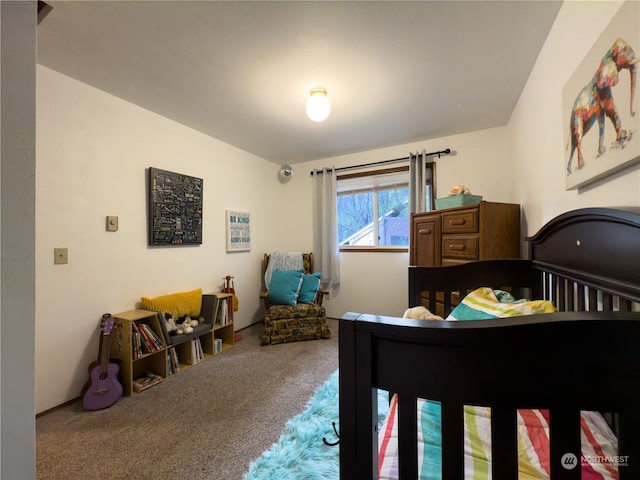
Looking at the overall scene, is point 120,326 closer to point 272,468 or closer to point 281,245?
point 272,468

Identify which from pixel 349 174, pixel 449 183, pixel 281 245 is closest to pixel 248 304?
pixel 281 245

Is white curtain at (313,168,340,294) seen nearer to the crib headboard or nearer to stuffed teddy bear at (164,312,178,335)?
stuffed teddy bear at (164,312,178,335)

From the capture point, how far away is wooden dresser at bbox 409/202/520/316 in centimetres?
198

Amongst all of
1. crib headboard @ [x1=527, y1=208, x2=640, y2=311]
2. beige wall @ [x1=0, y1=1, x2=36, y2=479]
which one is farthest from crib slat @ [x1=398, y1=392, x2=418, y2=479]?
beige wall @ [x1=0, y1=1, x2=36, y2=479]

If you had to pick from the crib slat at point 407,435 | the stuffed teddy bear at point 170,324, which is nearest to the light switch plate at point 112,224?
the stuffed teddy bear at point 170,324

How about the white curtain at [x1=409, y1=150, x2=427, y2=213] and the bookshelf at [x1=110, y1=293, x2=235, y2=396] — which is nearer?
the bookshelf at [x1=110, y1=293, x2=235, y2=396]

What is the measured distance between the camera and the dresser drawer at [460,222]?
6.59 feet

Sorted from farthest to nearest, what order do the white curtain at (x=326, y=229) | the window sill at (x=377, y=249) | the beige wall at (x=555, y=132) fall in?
the white curtain at (x=326, y=229) < the window sill at (x=377, y=249) < the beige wall at (x=555, y=132)

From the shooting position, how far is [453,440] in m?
0.45

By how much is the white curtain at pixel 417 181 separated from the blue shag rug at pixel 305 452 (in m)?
2.10

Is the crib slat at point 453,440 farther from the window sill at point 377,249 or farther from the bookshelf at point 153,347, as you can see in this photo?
the window sill at point 377,249

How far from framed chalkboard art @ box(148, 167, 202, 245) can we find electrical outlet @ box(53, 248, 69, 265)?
22.4 inches


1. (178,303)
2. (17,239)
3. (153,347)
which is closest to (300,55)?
(17,239)

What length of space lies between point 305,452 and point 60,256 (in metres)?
2.01
